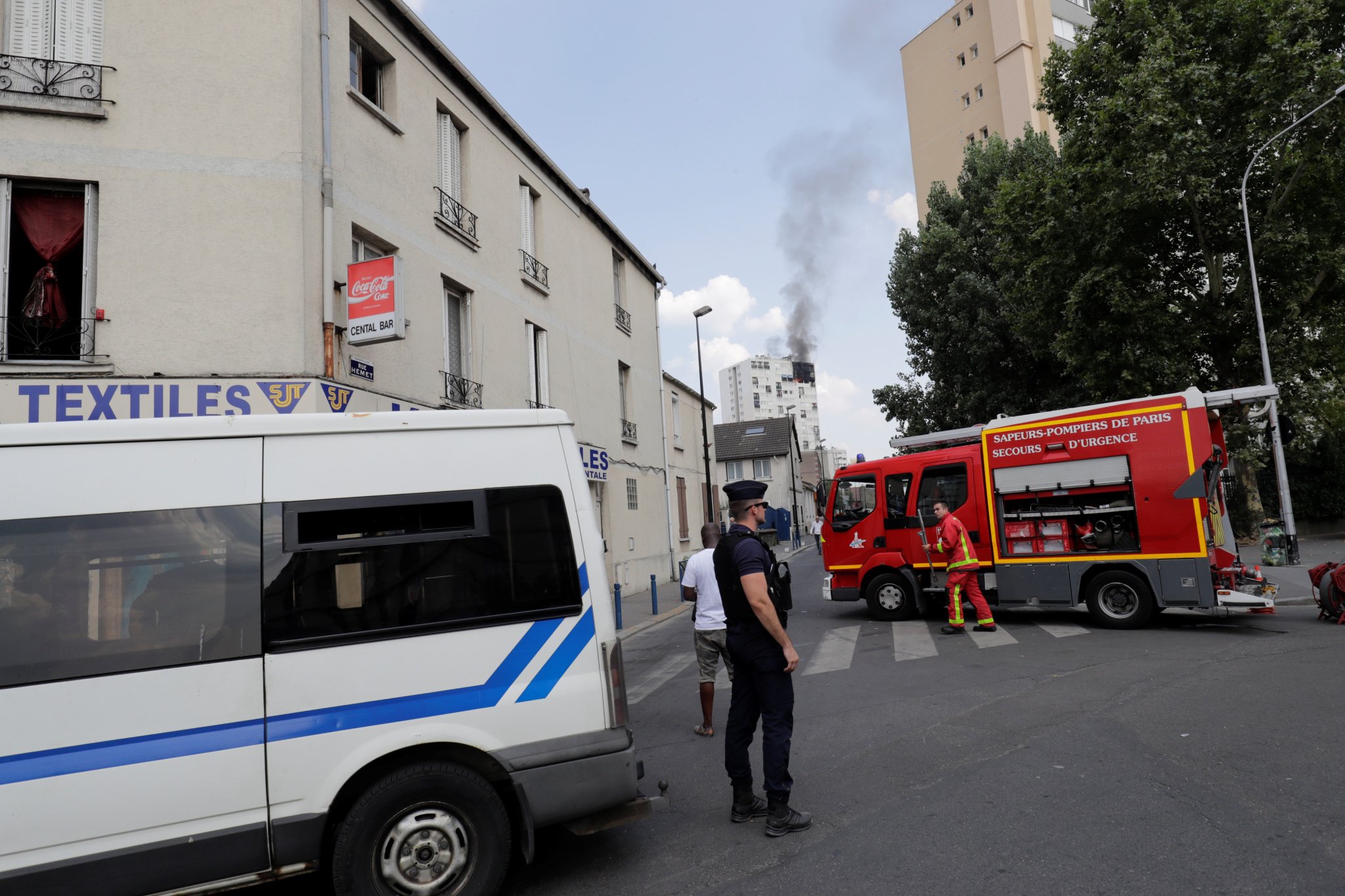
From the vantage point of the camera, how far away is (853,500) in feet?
41.2

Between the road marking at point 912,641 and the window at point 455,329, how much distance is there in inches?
317

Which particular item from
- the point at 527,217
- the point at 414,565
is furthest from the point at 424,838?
the point at 527,217

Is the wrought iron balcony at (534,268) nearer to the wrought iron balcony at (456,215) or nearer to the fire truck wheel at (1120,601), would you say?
the wrought iron balcony at (456,215)

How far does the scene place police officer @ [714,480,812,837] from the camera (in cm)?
423

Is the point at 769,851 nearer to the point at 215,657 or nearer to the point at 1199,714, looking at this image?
the point at 215,657

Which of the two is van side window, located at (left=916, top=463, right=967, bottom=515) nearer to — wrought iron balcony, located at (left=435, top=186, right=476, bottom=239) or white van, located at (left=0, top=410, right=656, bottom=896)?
wrought iron balcony, located at (left=435, top=186, right=476, bottom=239)

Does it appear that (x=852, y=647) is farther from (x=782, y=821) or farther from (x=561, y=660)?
(x=561, y=660)

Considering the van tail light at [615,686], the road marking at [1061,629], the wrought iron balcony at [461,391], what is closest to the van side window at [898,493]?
the road marking at [1061,629]

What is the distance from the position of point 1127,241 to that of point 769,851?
18.8m

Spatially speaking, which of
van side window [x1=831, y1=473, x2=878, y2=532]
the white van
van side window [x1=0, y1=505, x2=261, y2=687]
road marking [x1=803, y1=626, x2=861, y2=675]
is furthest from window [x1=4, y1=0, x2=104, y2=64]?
van side window [x1=831, y1=473, x2=878, y2=532]

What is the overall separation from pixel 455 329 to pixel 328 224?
369 centimetres

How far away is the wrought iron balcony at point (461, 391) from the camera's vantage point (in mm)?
12500

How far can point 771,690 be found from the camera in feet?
14.1

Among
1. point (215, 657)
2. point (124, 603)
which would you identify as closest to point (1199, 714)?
point (215, 657)
